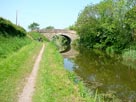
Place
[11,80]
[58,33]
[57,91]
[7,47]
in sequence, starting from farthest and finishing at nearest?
[58,33], [7,47], [11,80], [57,91]

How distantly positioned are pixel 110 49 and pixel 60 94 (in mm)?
31561

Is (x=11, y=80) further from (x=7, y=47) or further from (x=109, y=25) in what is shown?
(x=109, y=25)

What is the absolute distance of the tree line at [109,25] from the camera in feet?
121

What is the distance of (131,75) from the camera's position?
20.2 m

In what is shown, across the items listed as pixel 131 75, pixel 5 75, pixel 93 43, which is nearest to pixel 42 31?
pixel 93 43

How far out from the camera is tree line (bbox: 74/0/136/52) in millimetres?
36750

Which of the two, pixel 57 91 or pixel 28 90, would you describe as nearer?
pixel 28 90

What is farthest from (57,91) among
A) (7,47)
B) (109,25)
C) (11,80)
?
(109,25)

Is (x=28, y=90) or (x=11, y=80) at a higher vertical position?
(x=11, y=80)

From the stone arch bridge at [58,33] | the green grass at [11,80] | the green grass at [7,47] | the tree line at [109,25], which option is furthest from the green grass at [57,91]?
the stone arch bridge at [58,33]

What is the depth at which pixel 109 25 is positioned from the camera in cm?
4209

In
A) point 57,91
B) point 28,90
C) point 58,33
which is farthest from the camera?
point 58,33

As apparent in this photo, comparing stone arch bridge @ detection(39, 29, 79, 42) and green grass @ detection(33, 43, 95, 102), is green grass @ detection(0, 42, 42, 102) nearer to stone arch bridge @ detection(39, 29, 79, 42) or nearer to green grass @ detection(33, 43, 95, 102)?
green grass @ detection(33, 43, 95, 102)

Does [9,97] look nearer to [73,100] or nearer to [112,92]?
[73,100]
